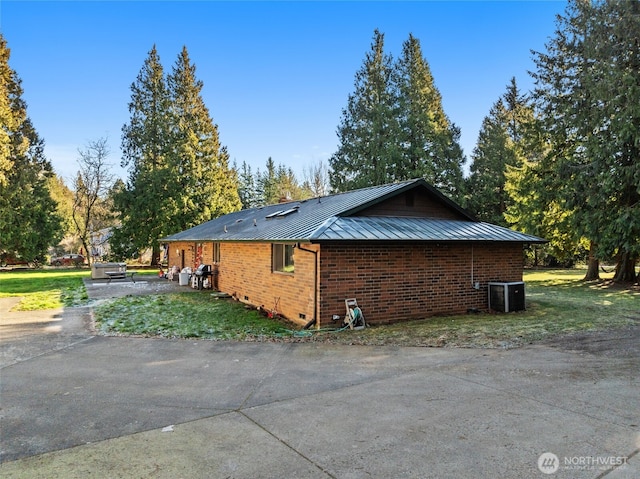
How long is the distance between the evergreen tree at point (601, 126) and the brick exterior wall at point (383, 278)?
8325 mm

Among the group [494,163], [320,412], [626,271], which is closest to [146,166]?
[494,163]

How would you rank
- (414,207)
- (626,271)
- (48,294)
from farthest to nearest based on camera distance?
(626,271), (48,294), (414,207)

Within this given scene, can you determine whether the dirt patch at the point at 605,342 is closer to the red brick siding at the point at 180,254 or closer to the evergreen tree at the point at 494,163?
the red brick siding at the point at 180,254

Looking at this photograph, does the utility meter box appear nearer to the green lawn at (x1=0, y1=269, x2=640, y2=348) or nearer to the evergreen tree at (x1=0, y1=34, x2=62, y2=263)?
the green lawn at (x1=0, y1=269, x2=640, y2=348)

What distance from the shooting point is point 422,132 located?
3097cm

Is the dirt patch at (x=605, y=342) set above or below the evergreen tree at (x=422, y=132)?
below

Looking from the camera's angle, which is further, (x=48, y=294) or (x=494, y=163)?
(x=494, y=163)

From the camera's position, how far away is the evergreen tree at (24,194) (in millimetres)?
28172

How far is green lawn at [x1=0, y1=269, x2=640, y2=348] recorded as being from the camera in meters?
7.82

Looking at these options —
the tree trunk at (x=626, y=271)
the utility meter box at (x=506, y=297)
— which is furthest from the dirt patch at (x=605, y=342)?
the tree trunk at (x=626, y=271)

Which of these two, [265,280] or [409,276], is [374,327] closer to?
[409,276]

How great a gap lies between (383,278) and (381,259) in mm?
457

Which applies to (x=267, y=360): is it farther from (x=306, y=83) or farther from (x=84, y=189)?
(x=84, y=189)

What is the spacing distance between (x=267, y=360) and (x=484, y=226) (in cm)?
866
